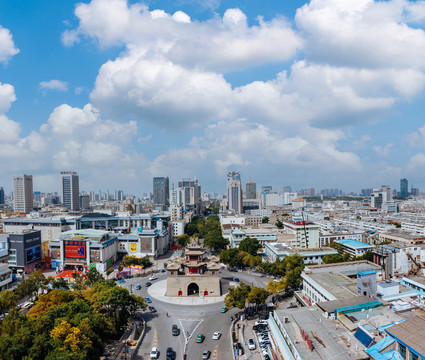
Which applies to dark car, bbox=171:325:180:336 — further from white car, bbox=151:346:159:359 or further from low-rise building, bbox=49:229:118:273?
low-rise building, bbox=49:229:118:273

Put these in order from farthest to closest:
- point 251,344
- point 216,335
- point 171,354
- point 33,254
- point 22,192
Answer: point 22,192, point 33,254, point 216,335, point 251,344, point 171,354

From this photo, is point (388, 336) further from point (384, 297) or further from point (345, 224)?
point (345, 224)

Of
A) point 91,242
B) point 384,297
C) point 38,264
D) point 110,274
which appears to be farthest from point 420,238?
point 38,264

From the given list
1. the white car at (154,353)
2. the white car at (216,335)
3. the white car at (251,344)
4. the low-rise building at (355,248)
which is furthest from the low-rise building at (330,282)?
the low-rise building at (355,248)

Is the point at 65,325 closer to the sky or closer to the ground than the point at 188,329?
closer to the sky

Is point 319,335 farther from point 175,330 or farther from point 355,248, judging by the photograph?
point 355,248

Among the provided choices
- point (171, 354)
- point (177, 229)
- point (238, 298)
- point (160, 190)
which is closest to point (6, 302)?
point (171, 354)
